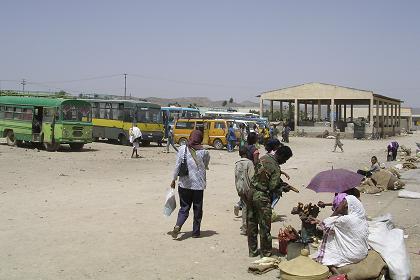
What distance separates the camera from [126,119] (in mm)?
28891

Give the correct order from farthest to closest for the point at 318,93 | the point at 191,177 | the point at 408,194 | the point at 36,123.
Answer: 1. the point at 318,93
2. the point at 36,123
3. the point at 408,194
4. the point at 191,177

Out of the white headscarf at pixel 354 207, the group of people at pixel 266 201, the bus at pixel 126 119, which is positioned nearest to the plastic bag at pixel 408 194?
the group of people at pixel 266 201

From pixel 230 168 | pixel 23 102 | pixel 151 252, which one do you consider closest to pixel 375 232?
pixel 151 252

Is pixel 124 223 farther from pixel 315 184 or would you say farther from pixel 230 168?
pixel 230 168

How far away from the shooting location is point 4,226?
803 centimetres

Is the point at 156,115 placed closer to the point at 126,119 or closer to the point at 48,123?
the point at 126,119

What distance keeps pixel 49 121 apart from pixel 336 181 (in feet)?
63.3

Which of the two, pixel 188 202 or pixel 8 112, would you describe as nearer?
pixel 188 202

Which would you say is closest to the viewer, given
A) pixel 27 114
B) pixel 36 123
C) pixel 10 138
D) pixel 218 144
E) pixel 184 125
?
pixel 36 123

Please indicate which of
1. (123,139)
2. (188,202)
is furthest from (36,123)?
(188,202)

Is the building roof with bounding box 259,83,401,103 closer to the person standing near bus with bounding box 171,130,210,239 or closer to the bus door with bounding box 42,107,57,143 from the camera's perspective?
the bus door with bounding box 42,107,57,143

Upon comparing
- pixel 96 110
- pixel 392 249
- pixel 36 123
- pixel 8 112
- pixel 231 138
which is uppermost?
pixel 96 110

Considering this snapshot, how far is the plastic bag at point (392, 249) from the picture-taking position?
5.42 meters

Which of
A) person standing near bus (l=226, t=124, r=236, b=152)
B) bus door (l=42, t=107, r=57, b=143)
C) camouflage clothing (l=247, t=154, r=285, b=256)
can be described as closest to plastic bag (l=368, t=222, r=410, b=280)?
camouflage clothing (l=247, t=154, r=285, b=256)
